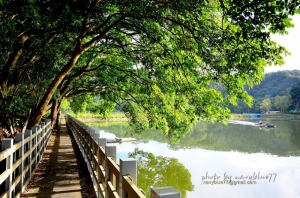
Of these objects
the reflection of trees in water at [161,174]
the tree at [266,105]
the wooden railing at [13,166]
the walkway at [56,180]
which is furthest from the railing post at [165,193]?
the tree at [266,105]

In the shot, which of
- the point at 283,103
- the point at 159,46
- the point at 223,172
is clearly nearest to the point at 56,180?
the point at 159,46

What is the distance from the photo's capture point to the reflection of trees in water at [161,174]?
15708mm

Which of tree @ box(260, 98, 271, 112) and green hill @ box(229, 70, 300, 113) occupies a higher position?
green hill @ box(229, 70, 300, 113)

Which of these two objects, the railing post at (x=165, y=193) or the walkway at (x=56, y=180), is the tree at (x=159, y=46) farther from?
the railing post at (x=165, y=193)

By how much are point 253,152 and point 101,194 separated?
27.2 meters

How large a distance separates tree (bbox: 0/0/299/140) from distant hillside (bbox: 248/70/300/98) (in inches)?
4919

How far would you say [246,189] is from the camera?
17.1 meters

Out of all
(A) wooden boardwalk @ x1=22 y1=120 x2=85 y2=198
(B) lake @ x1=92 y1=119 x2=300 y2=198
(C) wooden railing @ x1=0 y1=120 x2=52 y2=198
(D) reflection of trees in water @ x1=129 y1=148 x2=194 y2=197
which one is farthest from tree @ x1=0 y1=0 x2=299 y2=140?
(D) reflection of trees in water @ x1=129 y1=148 x2=194 y2=197

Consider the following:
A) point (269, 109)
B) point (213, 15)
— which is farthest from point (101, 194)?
point (269, 109)

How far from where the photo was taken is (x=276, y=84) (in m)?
135

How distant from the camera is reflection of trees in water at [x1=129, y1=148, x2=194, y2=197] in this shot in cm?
1571

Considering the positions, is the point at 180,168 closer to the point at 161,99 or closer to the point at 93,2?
the point at 161,99

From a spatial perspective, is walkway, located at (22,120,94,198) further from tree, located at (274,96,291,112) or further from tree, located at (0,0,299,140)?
tree, located at (274,96,291,112)

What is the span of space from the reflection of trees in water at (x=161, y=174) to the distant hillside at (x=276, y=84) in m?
115
